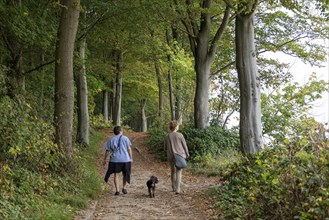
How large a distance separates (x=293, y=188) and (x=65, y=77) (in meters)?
6.76

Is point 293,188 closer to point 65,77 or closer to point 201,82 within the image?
point 65,77

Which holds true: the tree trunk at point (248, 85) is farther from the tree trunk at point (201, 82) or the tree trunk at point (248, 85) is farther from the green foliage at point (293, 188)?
the tree trunk at point (201, 82)

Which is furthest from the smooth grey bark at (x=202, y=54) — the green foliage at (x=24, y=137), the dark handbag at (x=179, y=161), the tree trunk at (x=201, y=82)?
the green foliage at (x=24, y=137)

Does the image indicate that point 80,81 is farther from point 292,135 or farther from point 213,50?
point 292,135

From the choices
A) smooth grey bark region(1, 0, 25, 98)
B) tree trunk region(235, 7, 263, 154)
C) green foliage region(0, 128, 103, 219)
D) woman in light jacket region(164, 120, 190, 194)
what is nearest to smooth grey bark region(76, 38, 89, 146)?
smooth grey bark region(1, 0, 25, 98)

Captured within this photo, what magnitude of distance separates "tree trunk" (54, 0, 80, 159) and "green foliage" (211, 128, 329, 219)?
4806 millimetres

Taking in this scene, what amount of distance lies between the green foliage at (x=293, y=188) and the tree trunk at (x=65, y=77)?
4806mm

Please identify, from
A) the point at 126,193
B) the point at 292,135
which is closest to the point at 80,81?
the point at 126,193

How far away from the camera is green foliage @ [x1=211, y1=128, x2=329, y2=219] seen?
554 centimetres

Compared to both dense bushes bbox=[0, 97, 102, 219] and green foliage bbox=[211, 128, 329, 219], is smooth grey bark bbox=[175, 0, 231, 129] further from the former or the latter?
green foliage bbox=[211, 128, 329, 219]

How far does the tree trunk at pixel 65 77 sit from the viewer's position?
10.5m

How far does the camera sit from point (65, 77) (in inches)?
418

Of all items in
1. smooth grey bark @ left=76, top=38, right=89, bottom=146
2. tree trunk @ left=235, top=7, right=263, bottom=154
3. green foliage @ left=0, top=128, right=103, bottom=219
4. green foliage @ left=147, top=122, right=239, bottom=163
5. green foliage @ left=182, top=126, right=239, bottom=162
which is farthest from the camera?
smooth grey bark @ left=76, top=38, right=89, bottom=146

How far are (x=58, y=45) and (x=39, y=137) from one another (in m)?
2.89
